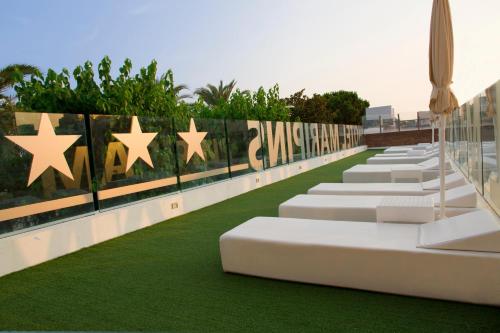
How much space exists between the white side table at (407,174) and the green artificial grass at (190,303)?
19.3ft

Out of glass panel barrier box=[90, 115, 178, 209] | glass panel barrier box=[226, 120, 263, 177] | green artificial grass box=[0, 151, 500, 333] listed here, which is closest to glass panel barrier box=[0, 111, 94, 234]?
glass panel barrier box=[90, 115, 178, 209]

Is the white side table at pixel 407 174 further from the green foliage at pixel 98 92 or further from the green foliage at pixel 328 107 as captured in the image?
the green foliage at pixel 328 107

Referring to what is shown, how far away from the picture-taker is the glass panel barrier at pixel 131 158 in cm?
604

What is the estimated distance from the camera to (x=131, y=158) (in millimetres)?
6586

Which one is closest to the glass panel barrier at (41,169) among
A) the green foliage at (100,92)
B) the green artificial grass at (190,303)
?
the green artificial grass at (190,303)

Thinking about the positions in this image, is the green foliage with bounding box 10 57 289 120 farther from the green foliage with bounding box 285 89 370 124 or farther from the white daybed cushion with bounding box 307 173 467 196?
→ the green foliage with bounding box 285 89 370 124

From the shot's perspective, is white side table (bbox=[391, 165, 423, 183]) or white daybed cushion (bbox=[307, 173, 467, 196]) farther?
white side table (bbox=[391, 165, 423, 183])

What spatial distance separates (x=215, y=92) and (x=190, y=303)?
2737 centimetres

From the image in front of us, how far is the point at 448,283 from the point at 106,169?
5.21 m

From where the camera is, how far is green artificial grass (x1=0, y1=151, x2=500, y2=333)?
2764 mm

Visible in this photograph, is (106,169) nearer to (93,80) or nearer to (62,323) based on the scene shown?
(62,323)

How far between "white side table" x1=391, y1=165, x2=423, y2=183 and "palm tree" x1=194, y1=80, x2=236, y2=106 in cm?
2185

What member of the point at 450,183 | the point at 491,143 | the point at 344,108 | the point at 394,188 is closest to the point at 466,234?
the point at 491,143

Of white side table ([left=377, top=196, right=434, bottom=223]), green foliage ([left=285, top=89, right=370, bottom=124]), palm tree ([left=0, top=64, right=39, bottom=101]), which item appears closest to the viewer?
white side table ([left=377, top=196, right=434, bottom=223])
